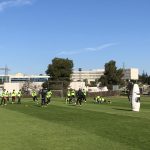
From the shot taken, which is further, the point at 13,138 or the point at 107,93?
the point at 107,93

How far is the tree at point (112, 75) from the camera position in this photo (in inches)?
4469

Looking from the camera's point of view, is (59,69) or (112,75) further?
(112,75)

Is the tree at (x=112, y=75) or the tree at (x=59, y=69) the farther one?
the tree at (x=112, y=75)

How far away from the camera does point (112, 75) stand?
4471 inches

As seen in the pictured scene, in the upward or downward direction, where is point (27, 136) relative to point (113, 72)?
downward

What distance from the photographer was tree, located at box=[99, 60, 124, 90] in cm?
→ 11350

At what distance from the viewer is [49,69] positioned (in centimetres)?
11412

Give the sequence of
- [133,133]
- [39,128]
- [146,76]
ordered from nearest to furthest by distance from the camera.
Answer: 1. [133,133]
2. [39,128]
3. [146,76]

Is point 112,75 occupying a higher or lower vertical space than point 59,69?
lower

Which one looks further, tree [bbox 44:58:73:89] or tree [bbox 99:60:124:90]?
tree [bbox 99:60:124:90]

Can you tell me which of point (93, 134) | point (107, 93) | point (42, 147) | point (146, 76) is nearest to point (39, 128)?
point (93, 134)

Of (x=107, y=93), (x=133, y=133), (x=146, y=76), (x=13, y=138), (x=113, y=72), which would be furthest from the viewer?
(x=146, y=76)

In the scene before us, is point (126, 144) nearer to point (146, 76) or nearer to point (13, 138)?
point (13, 138)

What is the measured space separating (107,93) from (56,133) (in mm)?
67569
